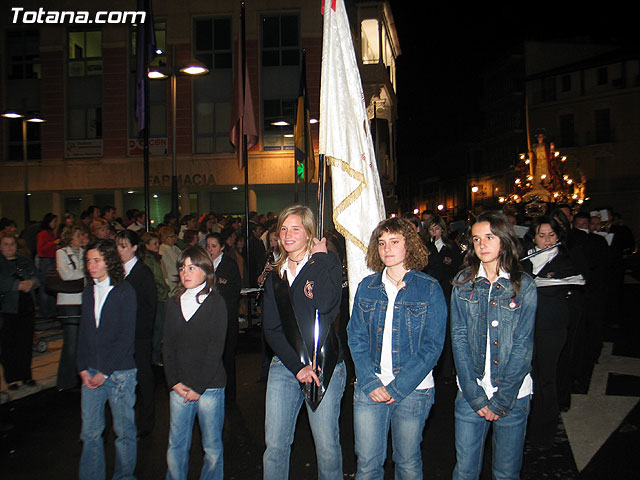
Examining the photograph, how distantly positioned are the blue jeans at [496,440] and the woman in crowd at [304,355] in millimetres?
799

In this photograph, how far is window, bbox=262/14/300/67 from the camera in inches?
1148

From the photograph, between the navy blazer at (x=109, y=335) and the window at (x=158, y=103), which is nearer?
the navy blazer at (x=109, y=335)

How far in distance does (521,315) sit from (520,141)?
205 feet

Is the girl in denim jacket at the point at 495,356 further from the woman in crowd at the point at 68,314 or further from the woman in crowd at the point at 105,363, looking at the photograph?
the woman in crowd at the point at 68,314

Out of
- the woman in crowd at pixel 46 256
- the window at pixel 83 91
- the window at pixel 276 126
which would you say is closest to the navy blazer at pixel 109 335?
the woman in crowd at pixel 46 256

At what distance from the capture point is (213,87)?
29.6 meters

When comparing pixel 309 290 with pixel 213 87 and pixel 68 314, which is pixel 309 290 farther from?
pixel 213 87

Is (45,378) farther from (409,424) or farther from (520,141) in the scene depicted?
(520,141)

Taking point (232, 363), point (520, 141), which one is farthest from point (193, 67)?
point (520, 141)

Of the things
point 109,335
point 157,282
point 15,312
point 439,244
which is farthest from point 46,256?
point 109,335

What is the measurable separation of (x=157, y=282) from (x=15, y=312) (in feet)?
7.39

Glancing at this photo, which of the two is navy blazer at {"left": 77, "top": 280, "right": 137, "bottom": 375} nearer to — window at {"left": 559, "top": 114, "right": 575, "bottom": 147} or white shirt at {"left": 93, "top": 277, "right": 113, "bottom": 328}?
white shirt at {"left": 93, "top": 277, "right": 113, "bottom": 328}

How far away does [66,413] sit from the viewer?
7.06 metres

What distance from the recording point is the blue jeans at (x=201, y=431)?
168 inches
